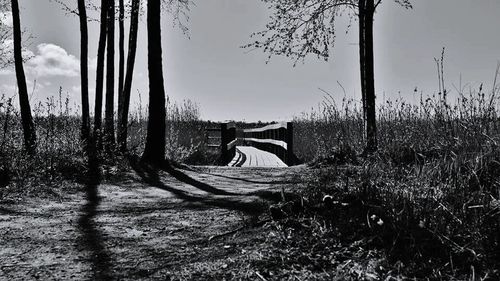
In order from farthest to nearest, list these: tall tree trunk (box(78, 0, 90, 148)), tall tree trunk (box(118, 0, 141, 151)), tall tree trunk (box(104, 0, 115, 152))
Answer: tall tree trunk (box(118, 0, 141, 151)) < tall tree trunk (box(104, 0, 115, 152)) < tall tree trunk (box(78, 0, 90, 148))

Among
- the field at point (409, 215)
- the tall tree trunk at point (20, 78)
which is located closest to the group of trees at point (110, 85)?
the tall tree trunk at point (20, 78)

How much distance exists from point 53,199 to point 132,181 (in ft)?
5.31

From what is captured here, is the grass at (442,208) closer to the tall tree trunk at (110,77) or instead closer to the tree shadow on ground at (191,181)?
the tree shadow on ground at (191,181)

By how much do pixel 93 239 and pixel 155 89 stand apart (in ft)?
18.3

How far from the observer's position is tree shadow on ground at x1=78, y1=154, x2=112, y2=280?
252cm

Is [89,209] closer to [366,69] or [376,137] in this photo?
[376,137]

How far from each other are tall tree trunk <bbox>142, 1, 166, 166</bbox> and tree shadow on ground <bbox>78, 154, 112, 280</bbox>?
2778 mm

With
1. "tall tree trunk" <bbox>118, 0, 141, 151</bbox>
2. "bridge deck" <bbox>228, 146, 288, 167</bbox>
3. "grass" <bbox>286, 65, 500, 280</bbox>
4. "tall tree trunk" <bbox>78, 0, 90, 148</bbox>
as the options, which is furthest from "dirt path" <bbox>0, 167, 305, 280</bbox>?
"bridge deck" <bbox>228, 146, 288, 167</bbox>

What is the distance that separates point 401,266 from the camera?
2148 millimetres

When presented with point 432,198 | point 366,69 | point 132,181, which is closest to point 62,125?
point 132,181

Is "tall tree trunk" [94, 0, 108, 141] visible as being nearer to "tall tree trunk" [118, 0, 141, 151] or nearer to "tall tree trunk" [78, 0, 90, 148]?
"tall tree trunk" [78, 0, 90, 148]

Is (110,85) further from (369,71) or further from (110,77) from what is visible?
(369,71)

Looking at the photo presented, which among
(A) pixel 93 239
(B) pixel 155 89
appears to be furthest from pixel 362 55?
(A) pixel 93 239

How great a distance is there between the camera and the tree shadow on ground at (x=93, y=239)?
8.27ft
